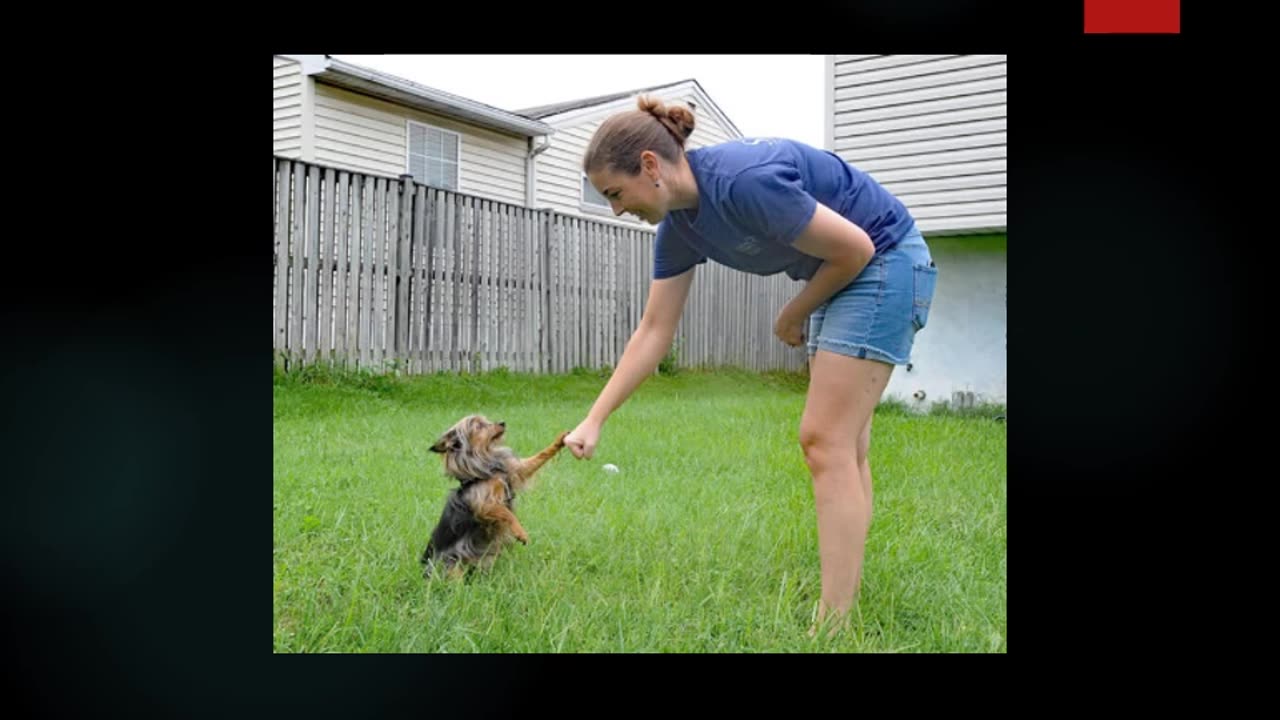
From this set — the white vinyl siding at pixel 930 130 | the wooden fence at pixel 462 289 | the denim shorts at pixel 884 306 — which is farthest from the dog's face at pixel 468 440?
the white vinyl siding at pixel 930 130

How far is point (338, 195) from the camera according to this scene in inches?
105

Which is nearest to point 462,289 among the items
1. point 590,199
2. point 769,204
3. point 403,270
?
point 403,270

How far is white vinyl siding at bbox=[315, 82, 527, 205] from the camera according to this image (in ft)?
9.88

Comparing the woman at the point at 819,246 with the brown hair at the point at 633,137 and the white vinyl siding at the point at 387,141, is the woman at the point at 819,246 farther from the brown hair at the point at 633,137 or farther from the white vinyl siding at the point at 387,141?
the white vinyl siding at the point at 387,141

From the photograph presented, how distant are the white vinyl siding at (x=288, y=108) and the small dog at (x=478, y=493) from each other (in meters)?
1.47

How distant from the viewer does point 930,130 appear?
2.90m

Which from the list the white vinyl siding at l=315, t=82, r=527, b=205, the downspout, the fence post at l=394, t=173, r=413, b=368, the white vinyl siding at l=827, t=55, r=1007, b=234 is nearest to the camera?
the fence post at l=394, t=173, r=413, b=368

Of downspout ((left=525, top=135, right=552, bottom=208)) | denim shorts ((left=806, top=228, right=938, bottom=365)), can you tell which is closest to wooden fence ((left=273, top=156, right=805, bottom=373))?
downspout ((left=525, top=135, right=552, bottom=208))

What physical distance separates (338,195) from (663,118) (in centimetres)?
162

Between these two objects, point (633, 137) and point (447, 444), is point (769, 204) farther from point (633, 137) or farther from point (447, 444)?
point (447, 444)

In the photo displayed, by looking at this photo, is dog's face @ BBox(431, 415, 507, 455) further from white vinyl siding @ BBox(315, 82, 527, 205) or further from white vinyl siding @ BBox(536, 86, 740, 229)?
white vinyl siding @ BBox(315, 82, 527, 205)

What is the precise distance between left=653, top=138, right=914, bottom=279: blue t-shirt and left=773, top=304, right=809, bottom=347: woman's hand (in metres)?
0.09
